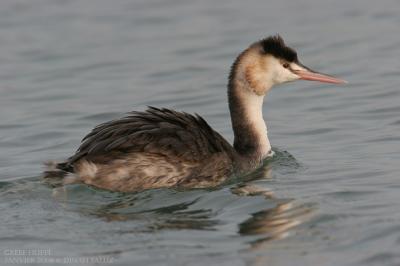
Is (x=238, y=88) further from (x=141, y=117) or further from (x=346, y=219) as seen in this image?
(x=346, y=219)

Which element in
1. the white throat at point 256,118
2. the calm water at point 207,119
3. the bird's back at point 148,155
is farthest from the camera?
the white throat at point 256,118

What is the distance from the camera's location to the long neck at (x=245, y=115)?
968 centimetres

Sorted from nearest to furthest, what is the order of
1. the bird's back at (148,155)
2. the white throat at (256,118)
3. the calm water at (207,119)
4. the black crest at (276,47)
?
1. the calm water at (207,119)
2. the bird's back at (148,155)
3. the black crest at (276,47)
4. the white throat at (256,118)

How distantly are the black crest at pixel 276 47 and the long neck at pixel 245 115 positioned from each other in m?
0.34

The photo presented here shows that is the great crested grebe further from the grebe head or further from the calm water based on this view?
the grebe head

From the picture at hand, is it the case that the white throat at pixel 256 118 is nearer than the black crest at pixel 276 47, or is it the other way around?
the black crest at pixel 276 47

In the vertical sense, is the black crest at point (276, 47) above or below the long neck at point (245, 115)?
above

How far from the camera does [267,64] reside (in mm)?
9664

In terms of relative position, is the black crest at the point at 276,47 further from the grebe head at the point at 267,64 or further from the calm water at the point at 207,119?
the calm water at the point at 207,119

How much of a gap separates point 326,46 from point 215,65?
171 centimetres

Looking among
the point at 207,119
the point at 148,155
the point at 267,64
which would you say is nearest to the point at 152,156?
the point at 148,155

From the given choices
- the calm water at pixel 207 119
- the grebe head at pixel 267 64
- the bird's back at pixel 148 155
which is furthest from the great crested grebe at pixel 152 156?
the grebe head at pixel 267 64

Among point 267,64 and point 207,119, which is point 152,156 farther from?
point 207,119

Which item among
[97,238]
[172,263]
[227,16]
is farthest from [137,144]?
[227,16]
